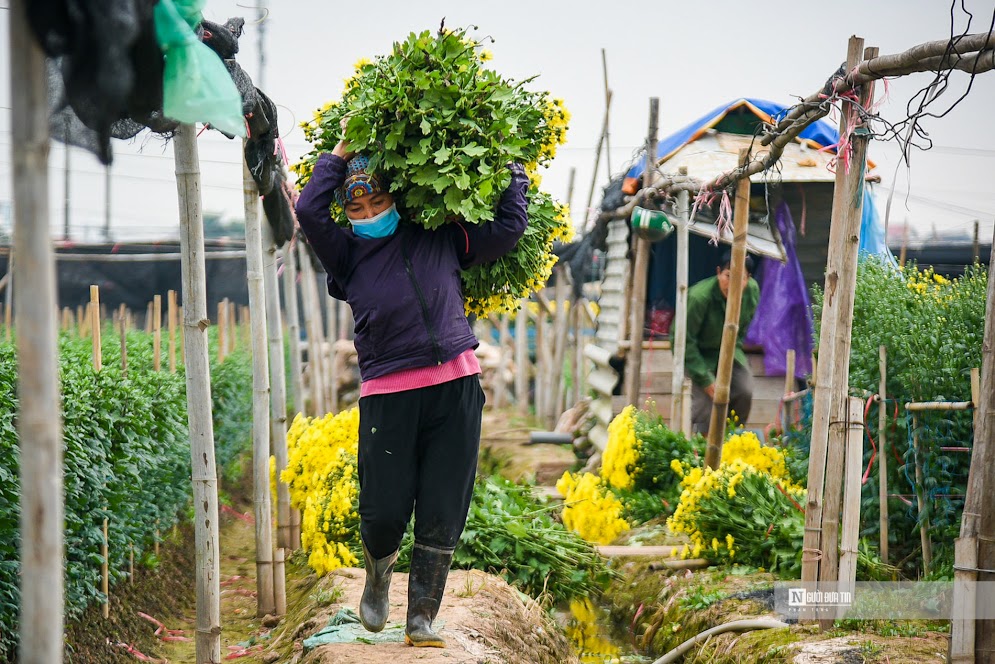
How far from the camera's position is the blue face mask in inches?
158

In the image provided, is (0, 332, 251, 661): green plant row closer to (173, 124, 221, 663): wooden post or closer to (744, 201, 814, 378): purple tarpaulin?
(173, 124, 221, 663): wooden post

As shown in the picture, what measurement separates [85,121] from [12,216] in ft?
2.20

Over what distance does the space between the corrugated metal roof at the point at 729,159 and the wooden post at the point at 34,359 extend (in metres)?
7.71

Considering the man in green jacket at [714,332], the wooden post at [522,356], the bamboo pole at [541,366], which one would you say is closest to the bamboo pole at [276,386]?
the man in green jacket at [714,332]

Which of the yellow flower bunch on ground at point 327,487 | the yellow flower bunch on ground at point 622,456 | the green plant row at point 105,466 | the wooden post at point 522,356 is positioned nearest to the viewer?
the green plant row at point 105,466

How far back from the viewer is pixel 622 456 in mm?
8273

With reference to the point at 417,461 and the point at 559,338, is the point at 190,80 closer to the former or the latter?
the point at 417,461

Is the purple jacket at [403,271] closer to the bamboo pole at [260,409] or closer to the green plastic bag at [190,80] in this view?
the green plastic bag at [190,80]

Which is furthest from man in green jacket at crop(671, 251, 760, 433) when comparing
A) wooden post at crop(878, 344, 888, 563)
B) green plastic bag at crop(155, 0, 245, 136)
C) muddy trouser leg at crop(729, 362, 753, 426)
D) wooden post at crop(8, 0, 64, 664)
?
wooden post at crop(8, 0, 64, 664)

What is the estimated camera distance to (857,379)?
20.5ft

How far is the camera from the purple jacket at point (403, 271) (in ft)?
13.0

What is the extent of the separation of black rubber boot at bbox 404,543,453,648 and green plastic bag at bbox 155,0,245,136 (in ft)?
7.08

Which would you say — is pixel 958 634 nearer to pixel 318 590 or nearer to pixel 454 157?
pixel 454 157

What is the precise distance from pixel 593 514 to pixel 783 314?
3.81 m
